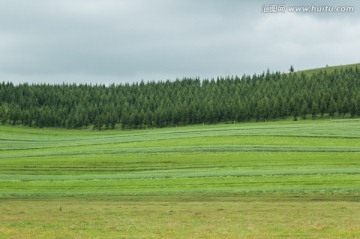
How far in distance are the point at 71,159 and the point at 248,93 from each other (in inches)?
4698

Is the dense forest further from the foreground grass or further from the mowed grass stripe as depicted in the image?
the foreground grass

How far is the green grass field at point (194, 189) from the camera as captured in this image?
25703mm

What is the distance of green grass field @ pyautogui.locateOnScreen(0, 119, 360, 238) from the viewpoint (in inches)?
1012

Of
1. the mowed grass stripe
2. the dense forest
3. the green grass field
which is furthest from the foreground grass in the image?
the dense forest

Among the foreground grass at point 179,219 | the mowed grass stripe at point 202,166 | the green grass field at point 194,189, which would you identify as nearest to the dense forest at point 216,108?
the mowed grass stripe at point 202,166

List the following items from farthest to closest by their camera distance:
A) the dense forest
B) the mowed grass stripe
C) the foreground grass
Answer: the dense forest → the mowed grass stripe → the foreground grass

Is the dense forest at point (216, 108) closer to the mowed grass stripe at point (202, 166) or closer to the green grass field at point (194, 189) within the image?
the mowed grass stripe at point (202, 166)

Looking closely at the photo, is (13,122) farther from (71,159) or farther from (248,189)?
(248,189)

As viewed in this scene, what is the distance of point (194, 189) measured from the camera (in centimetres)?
4256

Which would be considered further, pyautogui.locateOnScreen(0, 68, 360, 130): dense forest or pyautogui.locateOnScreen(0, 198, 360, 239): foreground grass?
pyautogui.locateOnScreen(0, 68, 360, 130): dense forest

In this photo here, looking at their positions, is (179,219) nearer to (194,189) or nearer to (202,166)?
(194,189)

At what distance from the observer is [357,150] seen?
68.7 meters

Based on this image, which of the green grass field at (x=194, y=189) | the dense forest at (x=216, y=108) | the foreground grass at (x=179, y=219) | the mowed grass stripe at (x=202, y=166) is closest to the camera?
the foreground grass at (x=179, y=219)

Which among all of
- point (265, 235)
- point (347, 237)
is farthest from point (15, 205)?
point (347, 237)
